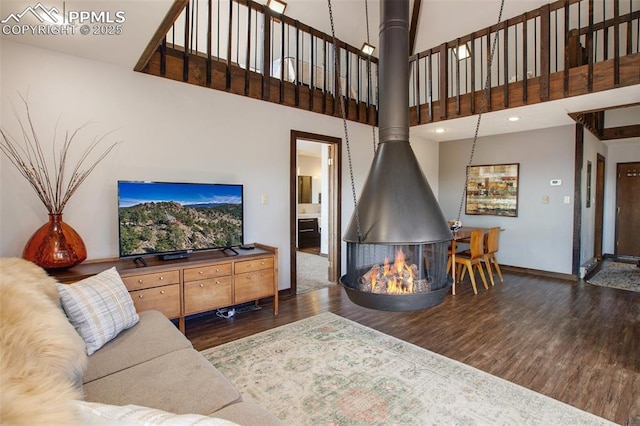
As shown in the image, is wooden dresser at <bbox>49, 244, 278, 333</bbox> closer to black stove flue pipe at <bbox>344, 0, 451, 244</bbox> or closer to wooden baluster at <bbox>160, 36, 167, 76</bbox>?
black stove flue pipe at <bbox>344, 0, 451, 244</bbox>

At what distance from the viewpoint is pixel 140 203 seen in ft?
9.31

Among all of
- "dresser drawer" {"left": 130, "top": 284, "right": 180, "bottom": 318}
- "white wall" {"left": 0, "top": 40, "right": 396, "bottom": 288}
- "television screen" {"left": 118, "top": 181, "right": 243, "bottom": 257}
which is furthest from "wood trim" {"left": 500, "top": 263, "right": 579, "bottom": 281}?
"dresser drawer" {"left": 130, "top": 284, "right": 180, "bottom": 318}

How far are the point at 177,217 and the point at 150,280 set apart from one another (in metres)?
0.65

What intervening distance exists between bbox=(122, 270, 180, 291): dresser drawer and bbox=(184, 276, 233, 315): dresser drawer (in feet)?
0.42

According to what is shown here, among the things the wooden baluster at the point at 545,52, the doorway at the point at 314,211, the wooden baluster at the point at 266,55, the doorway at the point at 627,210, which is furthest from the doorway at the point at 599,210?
the wooden baluster at the point at 266,55

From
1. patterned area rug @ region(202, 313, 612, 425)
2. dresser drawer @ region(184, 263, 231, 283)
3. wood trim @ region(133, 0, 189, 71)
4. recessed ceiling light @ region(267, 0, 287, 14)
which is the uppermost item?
recessed ceiling light @ region(267, 0, 287, 14)

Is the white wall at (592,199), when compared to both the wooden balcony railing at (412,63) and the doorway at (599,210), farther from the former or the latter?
the wooden balcony railing at (412,63)

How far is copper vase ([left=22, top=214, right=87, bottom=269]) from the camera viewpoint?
2.34m

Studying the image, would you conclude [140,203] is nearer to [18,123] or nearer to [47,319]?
[18,123]

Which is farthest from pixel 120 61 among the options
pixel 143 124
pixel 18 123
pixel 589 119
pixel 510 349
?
pixel 589 119

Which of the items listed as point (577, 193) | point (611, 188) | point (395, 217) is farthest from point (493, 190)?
point (395, 217)

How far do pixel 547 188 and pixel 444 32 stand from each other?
3271mm

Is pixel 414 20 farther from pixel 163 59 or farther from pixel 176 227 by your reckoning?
pixel 176 227

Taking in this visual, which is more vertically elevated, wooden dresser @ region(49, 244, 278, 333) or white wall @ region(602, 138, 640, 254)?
white wall @ region(602, 138, 640, 254)
